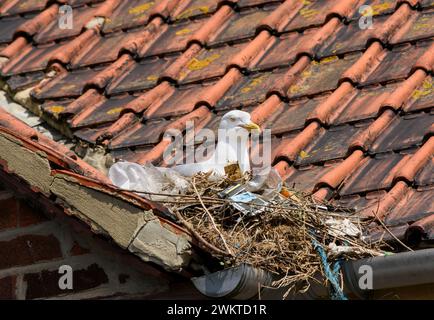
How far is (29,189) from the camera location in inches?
246

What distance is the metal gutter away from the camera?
5891 millimetres

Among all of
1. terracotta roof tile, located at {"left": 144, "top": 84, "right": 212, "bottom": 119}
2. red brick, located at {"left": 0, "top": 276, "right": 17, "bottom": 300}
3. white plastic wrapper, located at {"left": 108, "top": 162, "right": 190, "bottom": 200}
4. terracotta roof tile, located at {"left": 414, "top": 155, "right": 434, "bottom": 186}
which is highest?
terracotta roof tile, located at {"left": 144, "top": 84, "right": 212, "bottom": 119}

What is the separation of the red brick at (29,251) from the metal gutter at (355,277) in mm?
710

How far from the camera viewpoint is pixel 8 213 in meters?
6.39

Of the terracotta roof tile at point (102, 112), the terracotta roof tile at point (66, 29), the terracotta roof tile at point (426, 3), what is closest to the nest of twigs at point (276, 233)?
the terracotta roof tile at point (102, 112)

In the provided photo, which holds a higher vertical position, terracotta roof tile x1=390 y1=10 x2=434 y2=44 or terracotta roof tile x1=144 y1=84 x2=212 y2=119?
terracotta roof tile x1=390 y1=10 x2=434 y2=44

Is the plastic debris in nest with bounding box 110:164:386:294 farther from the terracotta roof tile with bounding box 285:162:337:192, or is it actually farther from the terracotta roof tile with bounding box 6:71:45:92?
the terracotta roof tile with bounding box 6:71:45:92

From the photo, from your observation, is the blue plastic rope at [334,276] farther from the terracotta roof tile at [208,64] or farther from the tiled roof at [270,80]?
the terracotta roof tile at [208,64]

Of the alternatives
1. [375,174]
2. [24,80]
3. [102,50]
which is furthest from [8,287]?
[102,50]

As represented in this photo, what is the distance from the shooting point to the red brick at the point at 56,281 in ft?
20.4

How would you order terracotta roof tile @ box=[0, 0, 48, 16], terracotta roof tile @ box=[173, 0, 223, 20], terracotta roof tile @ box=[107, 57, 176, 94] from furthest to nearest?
terracotta roof tile @ box=[0, 0, 48, 16], terracotta roof tile @ box=[173, 0, 223, 20], terracotta roof tile @ box=[107, 57, 176, 94]

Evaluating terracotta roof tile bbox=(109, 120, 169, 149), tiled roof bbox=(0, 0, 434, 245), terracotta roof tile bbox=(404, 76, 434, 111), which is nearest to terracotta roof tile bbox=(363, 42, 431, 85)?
tiled roof bbox=(0, 0, 434, 245)

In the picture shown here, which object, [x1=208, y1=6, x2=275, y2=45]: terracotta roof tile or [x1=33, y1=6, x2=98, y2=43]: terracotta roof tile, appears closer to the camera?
[x1=208, y1=6, x2=275, y2=45]: terracotta roof tile

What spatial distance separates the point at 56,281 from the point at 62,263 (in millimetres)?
84
